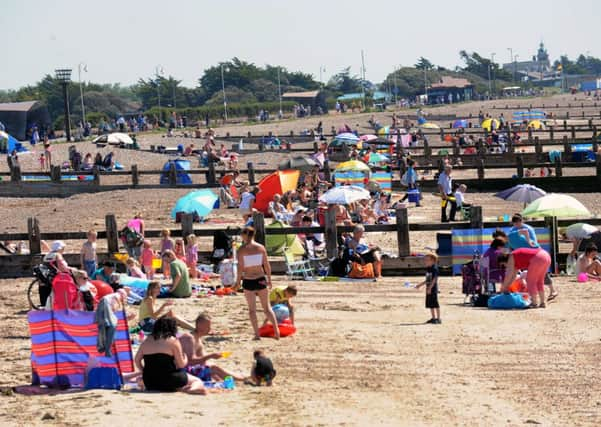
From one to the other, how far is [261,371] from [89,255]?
6.96m

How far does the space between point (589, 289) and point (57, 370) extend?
28.6 feet

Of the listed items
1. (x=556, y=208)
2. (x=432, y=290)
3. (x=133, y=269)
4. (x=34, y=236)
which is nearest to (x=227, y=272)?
(x=133, y=269)

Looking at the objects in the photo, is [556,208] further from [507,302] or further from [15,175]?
[15,175]

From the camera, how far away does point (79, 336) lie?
11.3 meters

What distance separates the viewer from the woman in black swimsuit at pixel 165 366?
35.5 ft

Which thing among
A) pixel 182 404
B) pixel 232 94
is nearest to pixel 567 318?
pixel 182 404

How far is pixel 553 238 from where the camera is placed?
18422 mm

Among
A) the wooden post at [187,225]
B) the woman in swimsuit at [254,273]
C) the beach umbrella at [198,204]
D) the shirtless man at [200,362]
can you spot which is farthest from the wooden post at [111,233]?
the shirtless man at [200,362]

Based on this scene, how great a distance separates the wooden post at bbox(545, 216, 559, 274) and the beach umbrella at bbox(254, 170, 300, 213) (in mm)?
9025

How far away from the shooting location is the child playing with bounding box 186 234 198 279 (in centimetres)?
1836

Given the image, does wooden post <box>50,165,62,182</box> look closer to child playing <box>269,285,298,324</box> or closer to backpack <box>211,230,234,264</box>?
backpack <box>211,230,234,264</box>

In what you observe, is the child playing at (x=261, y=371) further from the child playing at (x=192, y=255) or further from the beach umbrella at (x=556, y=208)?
the beach umbrella at (x=556, y=208)

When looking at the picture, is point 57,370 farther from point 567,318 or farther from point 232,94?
point 232,94

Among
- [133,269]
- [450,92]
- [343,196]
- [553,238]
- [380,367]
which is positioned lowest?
[380,367]
